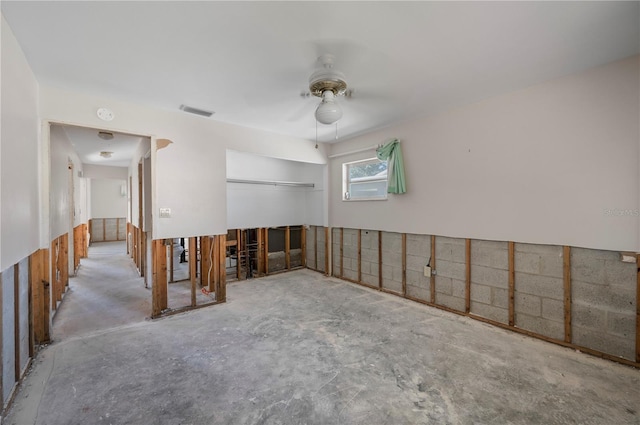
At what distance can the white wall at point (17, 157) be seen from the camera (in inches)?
68.7

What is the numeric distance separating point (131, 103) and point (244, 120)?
4.35 ft

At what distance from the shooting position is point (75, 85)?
2734 millimetres

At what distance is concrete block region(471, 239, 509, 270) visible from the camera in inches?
122

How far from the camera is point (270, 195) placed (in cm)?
571

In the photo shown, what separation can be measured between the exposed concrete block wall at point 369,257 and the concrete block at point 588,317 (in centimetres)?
241

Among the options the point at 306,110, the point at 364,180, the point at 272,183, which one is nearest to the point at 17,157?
the point at 306,110

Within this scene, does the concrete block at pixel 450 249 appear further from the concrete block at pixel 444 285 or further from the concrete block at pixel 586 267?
the concrete block at pixel 586 267

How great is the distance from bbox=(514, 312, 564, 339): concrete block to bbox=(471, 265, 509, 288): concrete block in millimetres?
347

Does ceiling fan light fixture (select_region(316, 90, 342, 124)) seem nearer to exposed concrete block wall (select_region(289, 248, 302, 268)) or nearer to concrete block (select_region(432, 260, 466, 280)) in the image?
concrete block (select_region(432, 260, 466, 280))

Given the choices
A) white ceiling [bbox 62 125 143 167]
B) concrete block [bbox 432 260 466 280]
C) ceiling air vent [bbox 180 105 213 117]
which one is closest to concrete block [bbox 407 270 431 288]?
concrete block [bbox 432 260 466 280]

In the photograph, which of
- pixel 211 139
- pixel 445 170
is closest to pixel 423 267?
pixel 445 170

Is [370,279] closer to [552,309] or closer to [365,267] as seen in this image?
[365,267]

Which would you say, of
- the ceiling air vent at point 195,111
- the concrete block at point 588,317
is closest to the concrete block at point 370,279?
the concrete block at point 588,317

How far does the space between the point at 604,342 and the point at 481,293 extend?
1.05m
